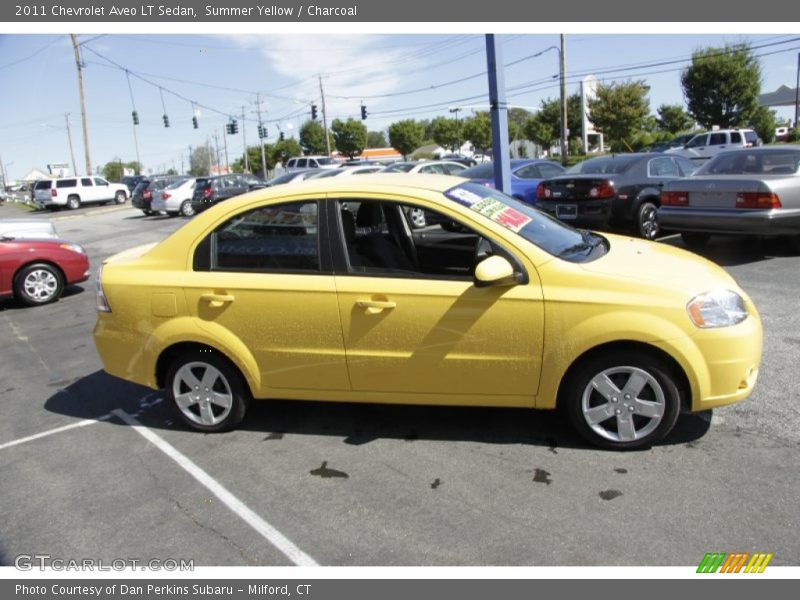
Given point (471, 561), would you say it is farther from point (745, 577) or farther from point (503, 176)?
point (503, 176)

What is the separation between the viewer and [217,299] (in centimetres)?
406

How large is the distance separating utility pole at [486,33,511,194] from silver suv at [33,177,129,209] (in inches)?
1386

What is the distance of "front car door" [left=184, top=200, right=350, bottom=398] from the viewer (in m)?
3.95

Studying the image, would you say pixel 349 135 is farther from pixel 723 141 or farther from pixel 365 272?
pixel 365 272

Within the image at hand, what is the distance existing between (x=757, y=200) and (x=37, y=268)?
9.97 meters

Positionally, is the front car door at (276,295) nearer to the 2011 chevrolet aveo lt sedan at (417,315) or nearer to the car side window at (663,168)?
the 2011 chevrolet aveo lt sedan at (417,315)

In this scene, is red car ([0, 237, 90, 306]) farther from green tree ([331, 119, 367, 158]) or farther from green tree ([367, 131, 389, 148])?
green tree ([367, 131, 389, 148])

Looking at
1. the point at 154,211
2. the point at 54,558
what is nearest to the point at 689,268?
the point at 54,558

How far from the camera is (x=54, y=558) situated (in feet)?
10.2

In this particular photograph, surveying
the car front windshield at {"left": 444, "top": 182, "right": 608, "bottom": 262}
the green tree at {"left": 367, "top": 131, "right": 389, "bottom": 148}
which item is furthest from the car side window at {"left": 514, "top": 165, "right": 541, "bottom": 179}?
the green tree at {"left": 367, "top": 131, "right": 389, "bottom": 148}

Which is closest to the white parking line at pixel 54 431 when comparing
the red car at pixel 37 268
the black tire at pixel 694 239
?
the red car at pixel 37 268

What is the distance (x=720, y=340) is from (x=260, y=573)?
8.85 feet

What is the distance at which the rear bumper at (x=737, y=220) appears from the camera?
25.9 feet

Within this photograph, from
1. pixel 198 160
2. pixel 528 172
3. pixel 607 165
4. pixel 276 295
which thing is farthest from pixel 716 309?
pixel 198 160
